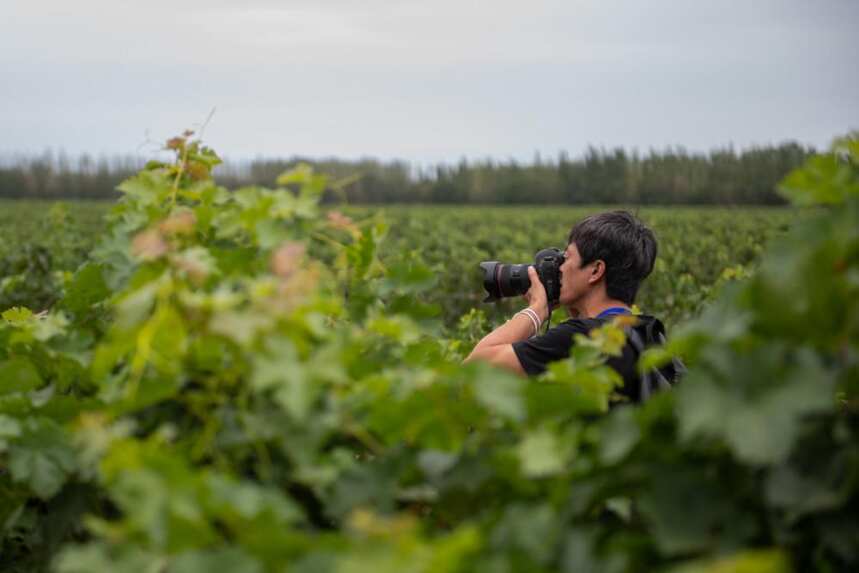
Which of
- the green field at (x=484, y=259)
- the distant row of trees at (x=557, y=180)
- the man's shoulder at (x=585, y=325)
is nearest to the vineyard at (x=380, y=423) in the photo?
the man's shoulder at (x=585, y=325)

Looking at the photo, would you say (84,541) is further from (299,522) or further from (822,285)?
(822,285)

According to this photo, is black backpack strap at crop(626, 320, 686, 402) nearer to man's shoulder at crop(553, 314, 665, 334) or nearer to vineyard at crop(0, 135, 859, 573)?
man's shoulder at crop(553, 314, 665, 334)

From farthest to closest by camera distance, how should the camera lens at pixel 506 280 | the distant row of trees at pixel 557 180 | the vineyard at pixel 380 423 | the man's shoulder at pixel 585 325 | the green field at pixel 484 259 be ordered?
the distant row of trees at pixel 557 180 < the green field at pixel 484 259 < the camera lens at pixel 506 280 < the man's shoulder at pixel 585 325 < the vineyard at pixel 380 423

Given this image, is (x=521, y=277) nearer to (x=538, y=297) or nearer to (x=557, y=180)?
(x=538, y=297)

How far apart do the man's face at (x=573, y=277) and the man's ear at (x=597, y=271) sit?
0.04 feet

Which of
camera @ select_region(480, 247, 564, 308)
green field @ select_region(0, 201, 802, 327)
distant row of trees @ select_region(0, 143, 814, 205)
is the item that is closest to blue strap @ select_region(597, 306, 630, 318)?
camera @ select_region(480, 247, 564, 308)

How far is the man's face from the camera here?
3598 mm

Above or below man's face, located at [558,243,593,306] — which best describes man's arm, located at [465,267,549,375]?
below

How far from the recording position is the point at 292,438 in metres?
1.35

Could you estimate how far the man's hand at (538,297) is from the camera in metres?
3.56

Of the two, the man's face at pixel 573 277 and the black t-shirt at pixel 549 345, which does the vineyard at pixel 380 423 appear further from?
the man's face at pixel 573 277

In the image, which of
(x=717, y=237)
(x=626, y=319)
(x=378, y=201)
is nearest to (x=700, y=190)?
(x=378, y=201)

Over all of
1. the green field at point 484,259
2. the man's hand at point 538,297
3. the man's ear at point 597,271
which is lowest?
the green field at point 484,259

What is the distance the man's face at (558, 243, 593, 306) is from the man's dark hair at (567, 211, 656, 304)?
0.09ft
